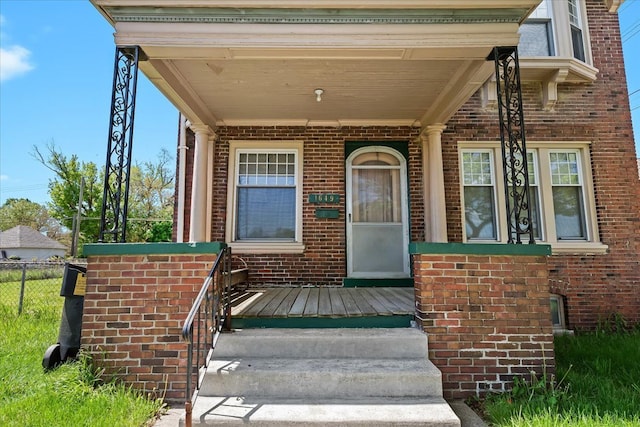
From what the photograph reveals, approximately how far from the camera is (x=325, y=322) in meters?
3.44

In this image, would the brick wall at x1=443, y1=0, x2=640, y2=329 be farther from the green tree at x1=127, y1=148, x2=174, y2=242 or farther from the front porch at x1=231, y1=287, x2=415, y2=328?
the green tree at x1=127, y1=148, x2=174, y2=242

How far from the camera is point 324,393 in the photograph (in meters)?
2.78

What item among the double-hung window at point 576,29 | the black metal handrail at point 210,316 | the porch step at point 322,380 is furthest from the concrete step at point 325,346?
the double-hung window at point 576,29

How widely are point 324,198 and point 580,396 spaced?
3.95 metres

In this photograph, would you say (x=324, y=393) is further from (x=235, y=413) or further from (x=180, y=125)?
(x=180, y=125)

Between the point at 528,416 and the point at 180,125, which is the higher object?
the point at 180,125

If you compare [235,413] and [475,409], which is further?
[475,409]

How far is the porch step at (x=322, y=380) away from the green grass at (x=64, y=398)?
521mm

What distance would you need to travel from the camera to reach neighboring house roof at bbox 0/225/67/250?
126 ft

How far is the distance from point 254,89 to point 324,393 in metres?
3.81

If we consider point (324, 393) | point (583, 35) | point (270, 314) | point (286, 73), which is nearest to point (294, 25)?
point (286, 73)

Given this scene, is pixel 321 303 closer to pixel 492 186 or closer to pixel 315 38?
pixel 315 38

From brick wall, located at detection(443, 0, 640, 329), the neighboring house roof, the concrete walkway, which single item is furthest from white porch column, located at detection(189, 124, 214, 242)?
the neighboring house roof

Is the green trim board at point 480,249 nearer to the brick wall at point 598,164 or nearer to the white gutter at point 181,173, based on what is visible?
the brick wall at point 598,164
